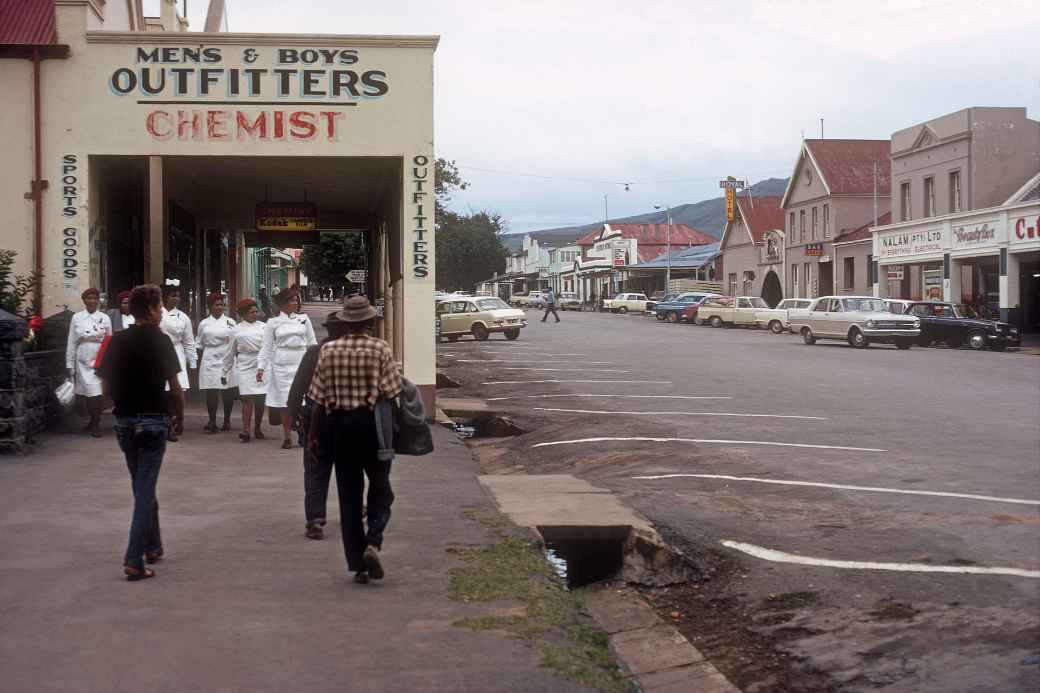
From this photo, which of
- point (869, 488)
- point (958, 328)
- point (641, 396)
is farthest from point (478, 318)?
point (869, 488)

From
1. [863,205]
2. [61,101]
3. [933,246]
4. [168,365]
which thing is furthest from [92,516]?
[863,205]

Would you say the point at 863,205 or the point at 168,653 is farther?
the point at 863,205

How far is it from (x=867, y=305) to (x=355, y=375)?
3156cm

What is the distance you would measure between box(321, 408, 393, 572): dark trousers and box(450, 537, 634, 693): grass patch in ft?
1.86

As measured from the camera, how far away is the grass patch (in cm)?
528

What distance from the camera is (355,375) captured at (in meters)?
6.72

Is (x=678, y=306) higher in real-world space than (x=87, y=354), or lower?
higher

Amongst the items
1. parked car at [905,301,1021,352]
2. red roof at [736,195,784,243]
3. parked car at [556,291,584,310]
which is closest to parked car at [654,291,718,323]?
red roof at [736,195,784,243]

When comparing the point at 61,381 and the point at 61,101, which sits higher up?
the point at 61,101

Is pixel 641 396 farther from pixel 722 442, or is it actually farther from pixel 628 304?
pixel 628 304

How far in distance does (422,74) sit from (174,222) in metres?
8.49

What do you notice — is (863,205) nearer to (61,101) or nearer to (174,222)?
(174,222)

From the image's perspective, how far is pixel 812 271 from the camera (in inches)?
2383

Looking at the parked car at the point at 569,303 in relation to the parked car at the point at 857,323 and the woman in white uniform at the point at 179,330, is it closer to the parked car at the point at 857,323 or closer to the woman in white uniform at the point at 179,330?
the parked car at the point at 857,323
